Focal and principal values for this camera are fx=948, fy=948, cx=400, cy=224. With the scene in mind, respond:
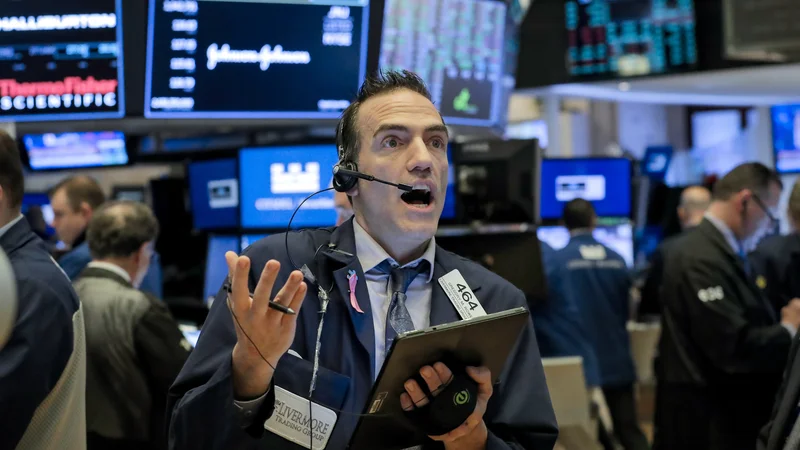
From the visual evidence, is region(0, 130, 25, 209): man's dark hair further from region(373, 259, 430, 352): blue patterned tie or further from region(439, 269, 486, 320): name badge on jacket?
region(439, 269, 486, 320): name badge on jacket

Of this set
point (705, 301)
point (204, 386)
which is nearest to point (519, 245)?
point (705, 301)

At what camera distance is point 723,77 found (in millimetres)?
9914

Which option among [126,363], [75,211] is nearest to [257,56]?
[75,211]

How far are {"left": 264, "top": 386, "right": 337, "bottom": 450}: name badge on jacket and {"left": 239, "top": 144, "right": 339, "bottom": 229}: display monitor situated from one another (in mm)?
3013

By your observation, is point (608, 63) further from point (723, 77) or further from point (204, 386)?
point (204, 386)

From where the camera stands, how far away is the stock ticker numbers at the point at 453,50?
492 centimetres

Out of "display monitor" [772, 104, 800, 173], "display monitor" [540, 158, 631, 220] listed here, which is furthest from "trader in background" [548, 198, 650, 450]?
"display monitor" [772, 104, 800, 173]

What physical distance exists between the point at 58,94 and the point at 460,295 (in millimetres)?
2995

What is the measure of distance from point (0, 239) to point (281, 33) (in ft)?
8.06

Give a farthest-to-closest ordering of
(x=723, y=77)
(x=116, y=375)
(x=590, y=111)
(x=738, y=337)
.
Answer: (x=590, y=111), (x=723, y=77), (x=738, y=337), (x=116, y=375)

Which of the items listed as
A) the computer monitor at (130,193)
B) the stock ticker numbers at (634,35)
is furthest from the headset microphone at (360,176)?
the stock ticker numbers at (634,35)

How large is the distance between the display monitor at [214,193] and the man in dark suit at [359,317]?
2931 mm

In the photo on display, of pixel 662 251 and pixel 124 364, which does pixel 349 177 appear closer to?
pixel 124 364

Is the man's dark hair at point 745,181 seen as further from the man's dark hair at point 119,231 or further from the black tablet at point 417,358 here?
the black tablet at point 417,358
